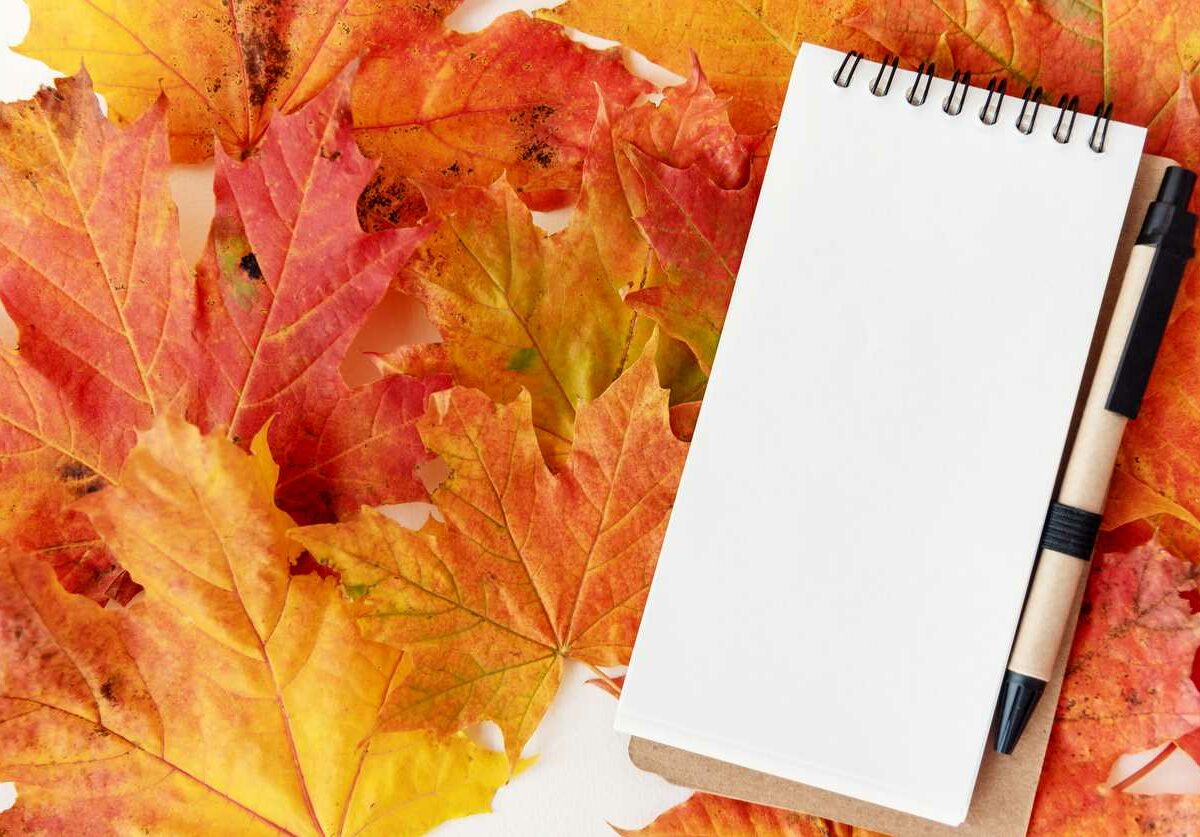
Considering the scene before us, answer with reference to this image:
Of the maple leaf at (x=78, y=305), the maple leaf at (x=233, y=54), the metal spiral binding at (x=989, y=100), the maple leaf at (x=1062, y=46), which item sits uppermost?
the maple leaf at (x=1062, y=46)

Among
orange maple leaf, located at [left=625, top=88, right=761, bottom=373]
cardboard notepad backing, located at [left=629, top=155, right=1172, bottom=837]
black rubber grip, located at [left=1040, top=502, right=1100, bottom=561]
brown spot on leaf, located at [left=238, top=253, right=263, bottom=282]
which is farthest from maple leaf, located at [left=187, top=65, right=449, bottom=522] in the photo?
black rubber grip, located at [left=1040, top=502, right=1100, bottom=561]

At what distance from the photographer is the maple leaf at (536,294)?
590mm

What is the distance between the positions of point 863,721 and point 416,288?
35 centimetres

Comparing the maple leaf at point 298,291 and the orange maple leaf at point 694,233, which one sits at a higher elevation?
the orange maple leaf at point 694,233

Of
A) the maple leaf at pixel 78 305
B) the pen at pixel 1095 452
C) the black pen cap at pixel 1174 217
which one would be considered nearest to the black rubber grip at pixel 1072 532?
the pen at pixel 1095 452

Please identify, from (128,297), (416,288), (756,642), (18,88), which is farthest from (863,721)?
(18,88)

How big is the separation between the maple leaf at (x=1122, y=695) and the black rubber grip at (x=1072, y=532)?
27 mm

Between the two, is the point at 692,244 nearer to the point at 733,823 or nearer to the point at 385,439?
the point at 385,439

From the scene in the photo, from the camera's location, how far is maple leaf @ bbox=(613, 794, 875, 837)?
0.58m

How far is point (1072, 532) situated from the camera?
1.81 ft

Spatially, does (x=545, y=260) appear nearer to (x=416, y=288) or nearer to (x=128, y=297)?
(x=416, y=288)

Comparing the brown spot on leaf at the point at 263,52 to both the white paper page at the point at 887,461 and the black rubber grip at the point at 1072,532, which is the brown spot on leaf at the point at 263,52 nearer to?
the white paper page at the point at 887,461

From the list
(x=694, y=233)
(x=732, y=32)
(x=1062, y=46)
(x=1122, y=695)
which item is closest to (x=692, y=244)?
(x=694, y=233)

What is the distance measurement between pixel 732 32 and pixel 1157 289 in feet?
0.92
